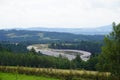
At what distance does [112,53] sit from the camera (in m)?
31.7

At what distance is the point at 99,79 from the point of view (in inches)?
1532

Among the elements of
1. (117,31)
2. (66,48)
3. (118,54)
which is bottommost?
(66,48)

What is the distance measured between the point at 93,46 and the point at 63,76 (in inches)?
4330

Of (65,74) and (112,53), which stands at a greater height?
(112,53)

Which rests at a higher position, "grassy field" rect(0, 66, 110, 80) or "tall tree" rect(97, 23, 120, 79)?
"tall tree" rect(97, 23, 120, 79)

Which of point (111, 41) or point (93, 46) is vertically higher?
point (111, 41)

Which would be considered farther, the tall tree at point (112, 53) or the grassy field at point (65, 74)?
the grassy field at point (65, 74)

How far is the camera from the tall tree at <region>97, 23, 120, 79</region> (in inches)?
1248

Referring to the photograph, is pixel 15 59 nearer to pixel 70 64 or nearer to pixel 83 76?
pixel 70 64

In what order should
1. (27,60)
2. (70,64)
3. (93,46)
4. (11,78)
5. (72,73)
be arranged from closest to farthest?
(11,78)
(72,73)
(70,64)
(27,60)
(93,46)

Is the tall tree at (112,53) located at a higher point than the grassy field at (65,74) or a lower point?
higher

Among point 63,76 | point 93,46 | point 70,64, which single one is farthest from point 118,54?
Result: point 93,46

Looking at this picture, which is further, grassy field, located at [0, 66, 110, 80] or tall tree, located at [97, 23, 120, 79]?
grassy field, located at [0, 66, 110, 80]

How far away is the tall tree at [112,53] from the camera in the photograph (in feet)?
104
